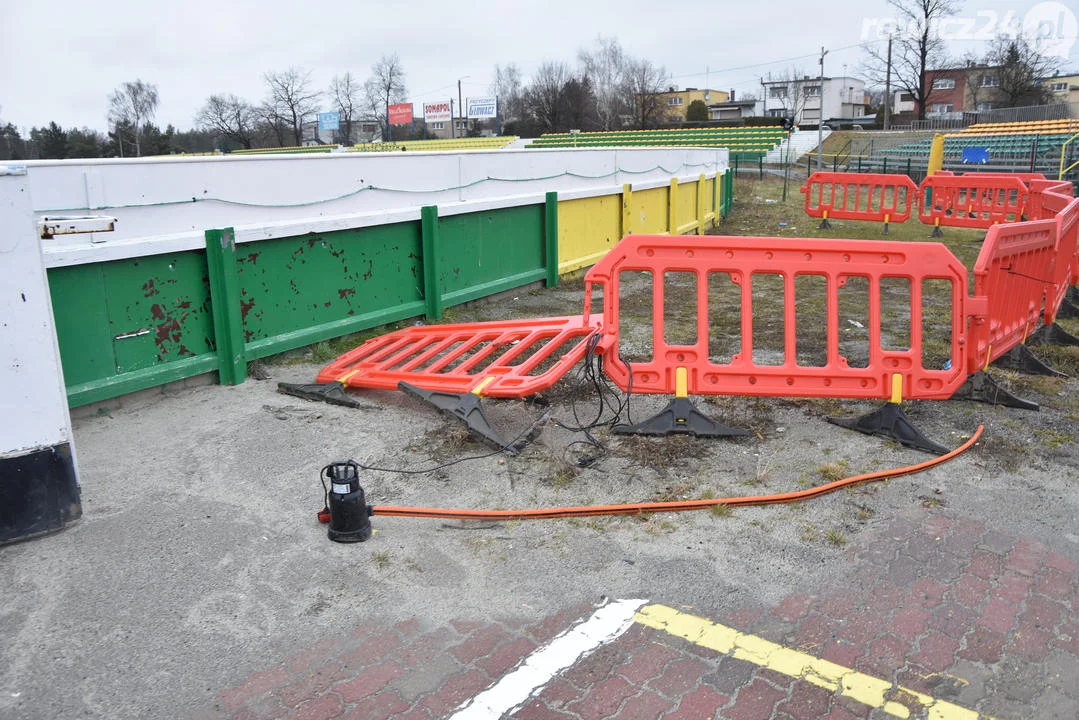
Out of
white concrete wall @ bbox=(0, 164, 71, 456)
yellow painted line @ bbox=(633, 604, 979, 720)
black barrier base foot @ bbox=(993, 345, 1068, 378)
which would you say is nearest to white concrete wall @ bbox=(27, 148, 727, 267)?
white concrete wall @ bbox=(0, 164, 71, 456)

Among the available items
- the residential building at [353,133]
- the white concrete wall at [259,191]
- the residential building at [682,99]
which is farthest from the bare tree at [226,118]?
the white concrete wall at [259,191]

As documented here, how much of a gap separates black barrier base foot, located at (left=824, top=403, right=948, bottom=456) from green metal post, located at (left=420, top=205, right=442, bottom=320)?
4.82m

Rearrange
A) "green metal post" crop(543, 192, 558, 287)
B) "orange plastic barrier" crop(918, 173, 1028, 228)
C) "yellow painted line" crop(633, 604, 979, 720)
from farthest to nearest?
"orange plastic barrier" crop(918, 173, 1028, 228), "green metal post" crop(543, 192, 558, 287), "yellow painted line" crop(633, 604, 979, 720)

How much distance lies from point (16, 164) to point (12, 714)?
2.67 m

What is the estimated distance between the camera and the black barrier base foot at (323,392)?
20.8 feet

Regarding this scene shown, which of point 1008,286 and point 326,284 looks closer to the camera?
point 1008,286

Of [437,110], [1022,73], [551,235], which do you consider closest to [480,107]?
[437,110]

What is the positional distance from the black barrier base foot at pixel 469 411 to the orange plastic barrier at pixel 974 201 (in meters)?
12.2

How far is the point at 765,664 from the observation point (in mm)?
3199

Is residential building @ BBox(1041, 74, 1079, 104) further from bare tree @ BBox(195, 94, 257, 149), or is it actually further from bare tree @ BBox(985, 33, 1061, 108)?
bare tree @ BBox(195, 94, 257, 149)

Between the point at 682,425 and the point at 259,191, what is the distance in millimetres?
4245

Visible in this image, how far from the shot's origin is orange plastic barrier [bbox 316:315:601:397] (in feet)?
19.1

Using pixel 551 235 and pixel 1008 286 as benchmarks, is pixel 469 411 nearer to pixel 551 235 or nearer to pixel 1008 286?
pixel 1008 286

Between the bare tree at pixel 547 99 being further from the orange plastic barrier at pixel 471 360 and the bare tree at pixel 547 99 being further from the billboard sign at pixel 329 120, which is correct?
the orange plastic barrier at pixel 471 360
